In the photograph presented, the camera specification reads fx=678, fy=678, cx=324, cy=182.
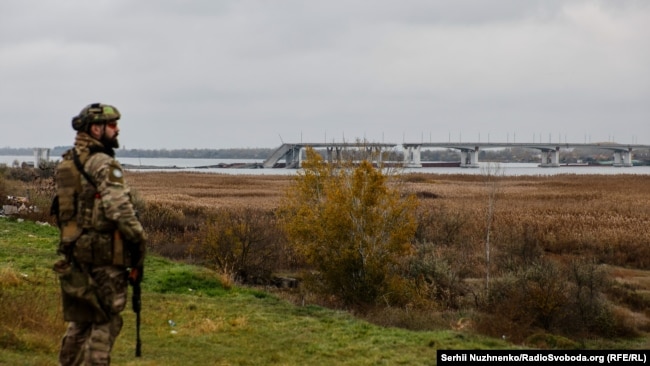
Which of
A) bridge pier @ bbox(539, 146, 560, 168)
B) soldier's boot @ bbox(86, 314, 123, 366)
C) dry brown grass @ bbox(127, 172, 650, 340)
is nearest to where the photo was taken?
soldier's boot @ bbox(86, 314, 123, 366)

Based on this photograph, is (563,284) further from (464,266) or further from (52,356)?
(52,356)

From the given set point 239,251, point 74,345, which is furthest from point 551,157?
point 74,345

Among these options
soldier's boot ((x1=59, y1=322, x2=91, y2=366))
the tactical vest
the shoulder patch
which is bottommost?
soldier's boot ((x1=59, y1=322, x2=91, y2=366))

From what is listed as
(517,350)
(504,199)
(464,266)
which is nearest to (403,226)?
(464,266)

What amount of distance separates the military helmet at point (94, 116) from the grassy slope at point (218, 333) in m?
2.99

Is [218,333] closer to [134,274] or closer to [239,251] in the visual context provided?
[134,274]

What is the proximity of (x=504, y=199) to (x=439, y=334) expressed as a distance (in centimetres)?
3616

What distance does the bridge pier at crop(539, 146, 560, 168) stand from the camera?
132738mm

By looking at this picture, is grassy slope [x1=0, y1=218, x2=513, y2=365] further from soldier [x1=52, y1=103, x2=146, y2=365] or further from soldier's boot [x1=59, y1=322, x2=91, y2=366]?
soldier [x1=52, y1=103, x2=146, y2=365]

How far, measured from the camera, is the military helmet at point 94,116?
629 centimetres

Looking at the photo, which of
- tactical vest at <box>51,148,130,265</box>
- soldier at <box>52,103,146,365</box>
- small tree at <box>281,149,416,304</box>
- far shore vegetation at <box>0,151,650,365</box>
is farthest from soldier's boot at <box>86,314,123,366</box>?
small tree at <box>281,149,416,304</box>

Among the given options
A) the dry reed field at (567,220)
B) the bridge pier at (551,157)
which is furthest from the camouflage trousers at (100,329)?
the bridge pier at (551,157)

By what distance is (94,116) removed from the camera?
629 cm

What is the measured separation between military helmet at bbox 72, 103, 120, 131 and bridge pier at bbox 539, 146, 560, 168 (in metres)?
130
